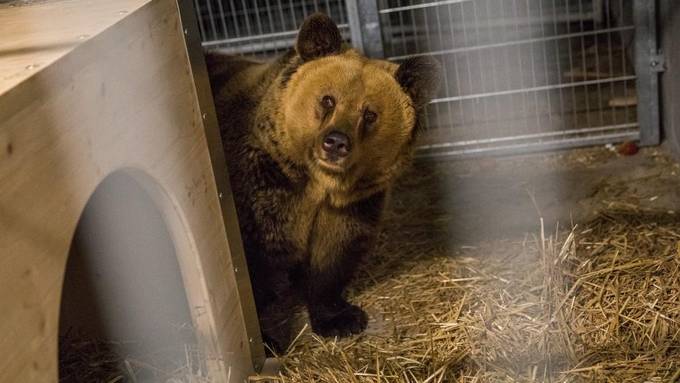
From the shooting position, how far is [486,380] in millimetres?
3014

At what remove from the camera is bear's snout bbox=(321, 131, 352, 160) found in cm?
327

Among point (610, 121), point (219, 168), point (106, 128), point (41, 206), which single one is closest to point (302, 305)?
point (219, 168)

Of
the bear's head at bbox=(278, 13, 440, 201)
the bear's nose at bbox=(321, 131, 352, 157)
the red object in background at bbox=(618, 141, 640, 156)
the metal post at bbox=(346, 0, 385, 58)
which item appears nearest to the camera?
the bear's nose at bbox=(321, 131, 352, 157)

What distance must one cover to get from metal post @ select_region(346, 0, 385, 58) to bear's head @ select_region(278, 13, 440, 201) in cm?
149

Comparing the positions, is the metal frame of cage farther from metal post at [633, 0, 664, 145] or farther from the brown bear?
the brown bear

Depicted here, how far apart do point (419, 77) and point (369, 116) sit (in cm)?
26

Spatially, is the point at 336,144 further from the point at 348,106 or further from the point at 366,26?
the point at 366,26

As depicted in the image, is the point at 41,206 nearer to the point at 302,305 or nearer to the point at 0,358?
the point at 0,358

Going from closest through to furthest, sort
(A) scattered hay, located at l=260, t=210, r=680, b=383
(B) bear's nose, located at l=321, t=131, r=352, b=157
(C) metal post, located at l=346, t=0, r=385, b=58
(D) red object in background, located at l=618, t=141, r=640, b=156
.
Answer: (A) scattered hay, located at l=260, t=210, r=680, b=383 < (B) bear's nose, located at l=321, t=131, r=352, b=157 < (C) metal post, located at l=346, t=0, r=385, b=58 < (D) red object in background, located at l=618, t=141, r=640, b=156

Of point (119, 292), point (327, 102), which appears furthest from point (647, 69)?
point (119, 292)

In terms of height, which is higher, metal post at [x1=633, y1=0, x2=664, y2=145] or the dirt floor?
metal post at [x1=633, y1=0, x2=664, y2=145]

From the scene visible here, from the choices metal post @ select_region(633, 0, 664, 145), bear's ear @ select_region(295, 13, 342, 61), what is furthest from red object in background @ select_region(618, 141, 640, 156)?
bear's ear @ select_region(295, 13, 342, 61)

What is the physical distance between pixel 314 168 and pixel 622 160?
240cm

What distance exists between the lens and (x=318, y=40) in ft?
11.4
